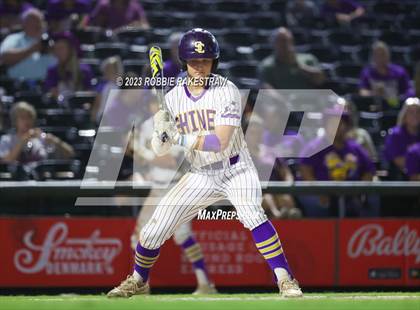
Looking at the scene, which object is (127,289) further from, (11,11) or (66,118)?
(11,11)

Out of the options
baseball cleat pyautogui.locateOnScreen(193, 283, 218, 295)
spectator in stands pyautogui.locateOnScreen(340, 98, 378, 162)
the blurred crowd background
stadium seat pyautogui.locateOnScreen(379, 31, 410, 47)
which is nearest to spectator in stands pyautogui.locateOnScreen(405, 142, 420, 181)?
the blurred crowd background

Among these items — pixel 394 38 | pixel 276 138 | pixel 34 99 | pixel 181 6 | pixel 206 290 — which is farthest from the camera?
pixel 181 6

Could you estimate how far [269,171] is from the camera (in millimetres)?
8633

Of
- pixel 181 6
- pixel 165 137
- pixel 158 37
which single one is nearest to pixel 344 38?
pixel 181 6

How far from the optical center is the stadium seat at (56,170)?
344 inches

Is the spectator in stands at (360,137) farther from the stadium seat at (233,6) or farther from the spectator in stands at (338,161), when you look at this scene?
the stadium seat at (233,6)

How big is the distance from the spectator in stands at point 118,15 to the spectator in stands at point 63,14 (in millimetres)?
219

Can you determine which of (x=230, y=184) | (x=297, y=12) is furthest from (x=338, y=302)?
(x=297, y=12)

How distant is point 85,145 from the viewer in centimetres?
953

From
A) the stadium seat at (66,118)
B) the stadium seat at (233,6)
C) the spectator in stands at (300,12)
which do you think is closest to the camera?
the stadium seat at (66,118)

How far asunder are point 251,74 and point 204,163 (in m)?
4.86

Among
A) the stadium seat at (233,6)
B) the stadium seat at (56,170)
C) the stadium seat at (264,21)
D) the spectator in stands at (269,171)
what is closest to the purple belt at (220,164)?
the spectator in stands at (269,171)

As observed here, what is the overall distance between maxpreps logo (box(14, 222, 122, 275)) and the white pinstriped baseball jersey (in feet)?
7.38

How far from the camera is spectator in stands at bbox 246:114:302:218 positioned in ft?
28.1
